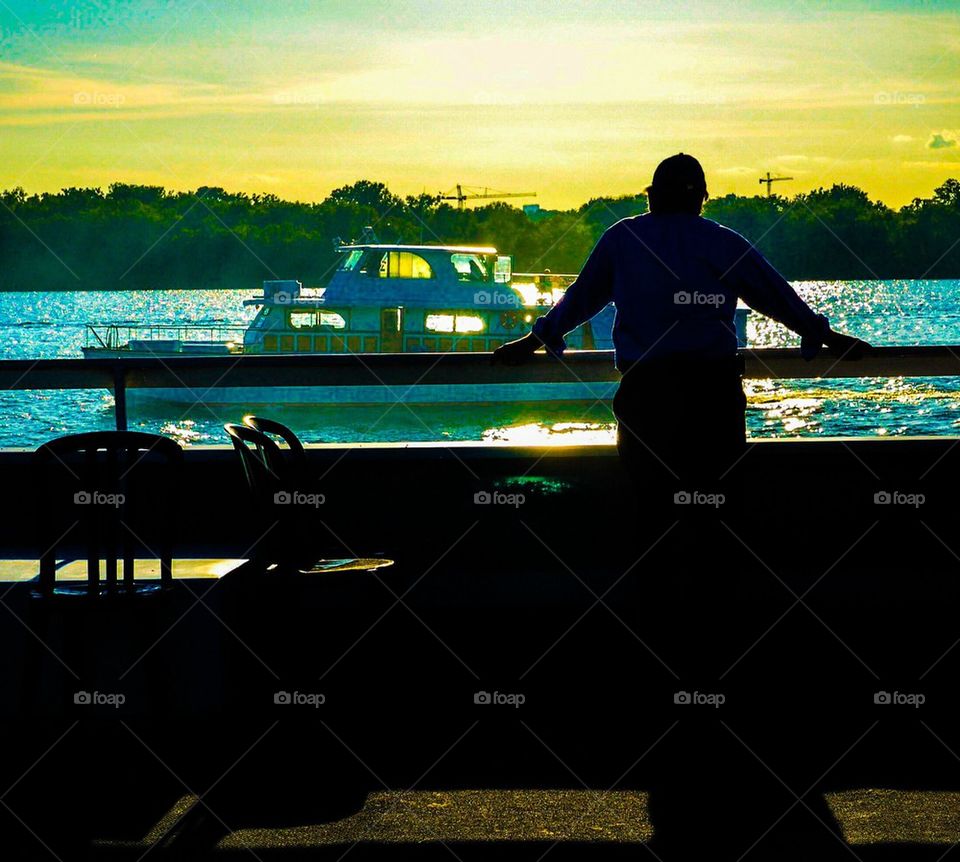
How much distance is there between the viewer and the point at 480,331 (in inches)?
1821

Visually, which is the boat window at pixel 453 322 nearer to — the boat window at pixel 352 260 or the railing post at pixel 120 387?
the boat window at pixel 352 260

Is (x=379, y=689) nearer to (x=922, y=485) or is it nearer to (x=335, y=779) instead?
(x=335, y=779)

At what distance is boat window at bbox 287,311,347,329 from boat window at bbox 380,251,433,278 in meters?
2.05

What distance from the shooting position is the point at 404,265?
46812 millimetres

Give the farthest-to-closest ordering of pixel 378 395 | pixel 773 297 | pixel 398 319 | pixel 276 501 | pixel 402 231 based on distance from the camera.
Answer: pixel 402 231, pixel 378 395, pixel 398 319, pixel 276 501, pixel 773 297

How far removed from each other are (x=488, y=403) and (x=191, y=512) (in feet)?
125

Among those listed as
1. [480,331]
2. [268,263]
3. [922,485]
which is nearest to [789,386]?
[480,331]

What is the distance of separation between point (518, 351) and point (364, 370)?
1286mm

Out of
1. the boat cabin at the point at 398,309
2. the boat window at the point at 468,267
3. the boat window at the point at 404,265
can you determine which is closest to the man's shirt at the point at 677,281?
the boat cabin at the point at 398,309

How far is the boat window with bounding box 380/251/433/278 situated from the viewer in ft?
153

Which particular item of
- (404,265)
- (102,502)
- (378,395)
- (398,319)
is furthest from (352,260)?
(102,502)

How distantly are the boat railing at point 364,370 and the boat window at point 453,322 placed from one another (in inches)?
1560

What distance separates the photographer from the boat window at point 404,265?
46.7 metres

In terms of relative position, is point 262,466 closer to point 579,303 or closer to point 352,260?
point 579,303
